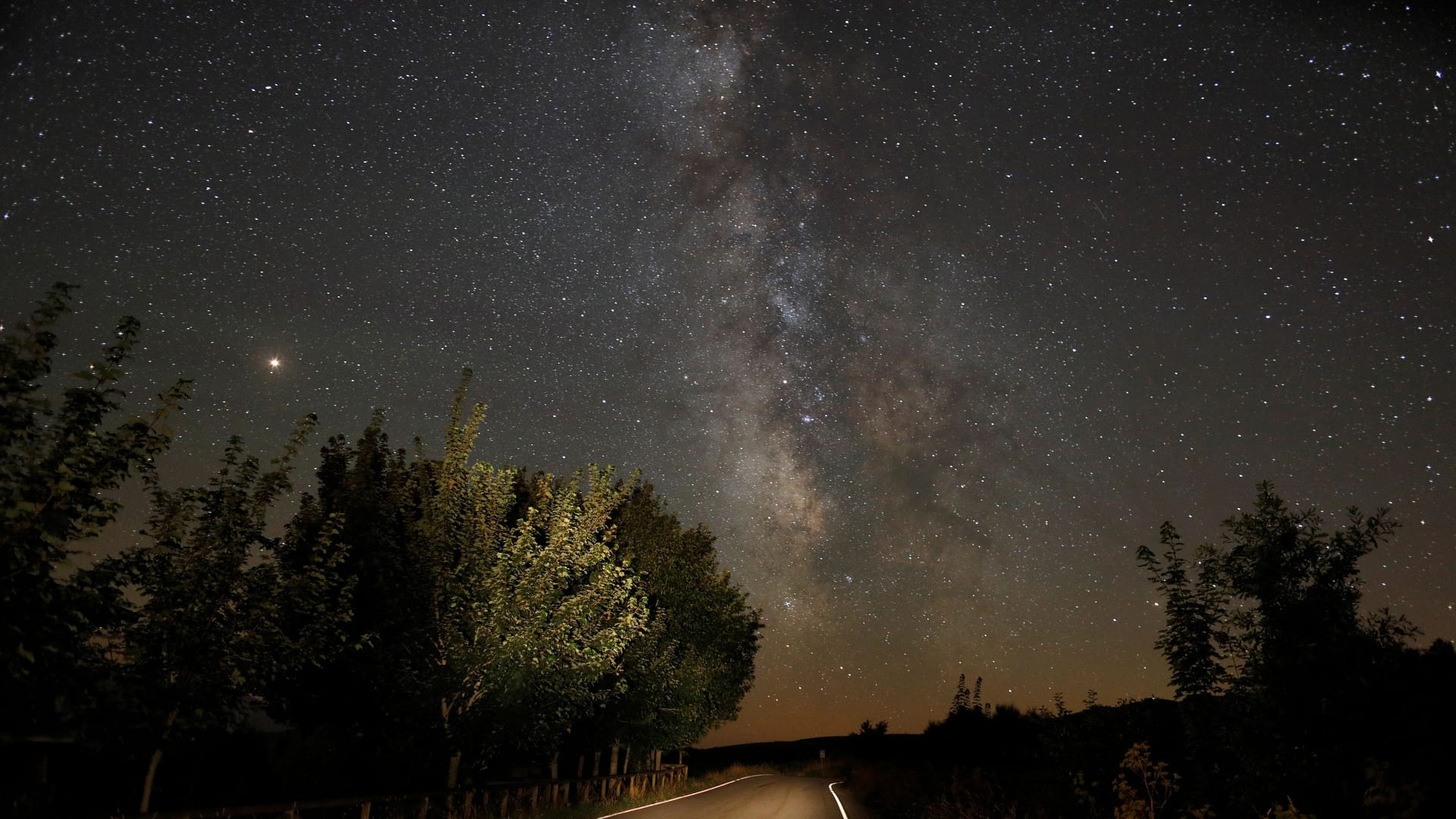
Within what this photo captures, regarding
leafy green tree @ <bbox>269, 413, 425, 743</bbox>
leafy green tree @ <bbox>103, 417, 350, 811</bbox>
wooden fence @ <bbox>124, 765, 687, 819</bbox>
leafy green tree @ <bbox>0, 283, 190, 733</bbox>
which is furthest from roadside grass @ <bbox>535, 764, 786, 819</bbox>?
leafy green tree @ <bbox>0, 283, 190, 733</bbox>

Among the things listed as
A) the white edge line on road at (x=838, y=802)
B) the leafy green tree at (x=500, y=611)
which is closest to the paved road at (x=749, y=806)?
the white edge line on road at (x=838, y=802)

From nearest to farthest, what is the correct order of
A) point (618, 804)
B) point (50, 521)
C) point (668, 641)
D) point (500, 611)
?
point (50, 521) → point (500, 611) → point (618, 804) → point (668, 641)

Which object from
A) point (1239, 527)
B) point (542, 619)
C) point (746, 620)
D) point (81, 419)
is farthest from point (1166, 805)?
point (746, 620)

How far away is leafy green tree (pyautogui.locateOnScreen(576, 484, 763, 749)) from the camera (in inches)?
1024

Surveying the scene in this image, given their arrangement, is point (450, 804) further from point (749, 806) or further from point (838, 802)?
point (838, 802)

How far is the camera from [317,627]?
10.3 metres

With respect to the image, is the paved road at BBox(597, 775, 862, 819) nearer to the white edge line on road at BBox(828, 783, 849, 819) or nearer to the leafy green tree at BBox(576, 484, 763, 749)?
the white edge line on road at BBox(828, 783, 849, 819)

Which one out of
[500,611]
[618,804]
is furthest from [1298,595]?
[618,804]

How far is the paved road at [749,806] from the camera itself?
831 inches

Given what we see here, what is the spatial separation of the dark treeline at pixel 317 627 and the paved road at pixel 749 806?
3101 millimetres

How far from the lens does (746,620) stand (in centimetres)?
4497

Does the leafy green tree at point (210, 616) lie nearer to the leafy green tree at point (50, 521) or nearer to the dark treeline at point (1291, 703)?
the leafy green tree at point (50, 521)

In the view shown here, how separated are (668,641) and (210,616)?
885 inches

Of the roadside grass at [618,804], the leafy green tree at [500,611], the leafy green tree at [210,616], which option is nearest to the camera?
the leafy green tree at [210,616]
